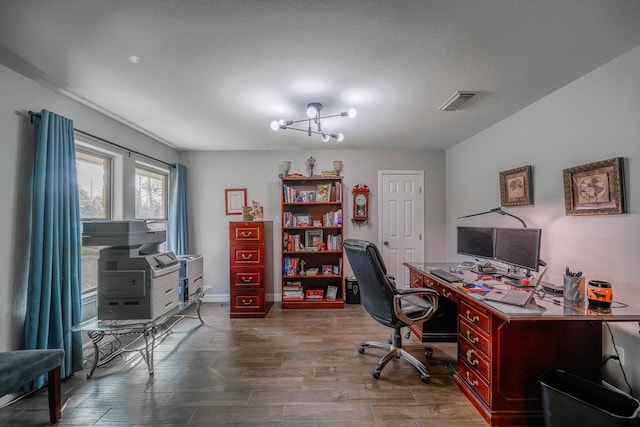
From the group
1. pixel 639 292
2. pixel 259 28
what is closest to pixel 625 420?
pixel 639 292

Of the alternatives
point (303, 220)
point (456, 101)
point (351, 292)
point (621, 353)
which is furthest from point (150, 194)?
point (621, 353)

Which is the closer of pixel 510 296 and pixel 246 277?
pixel 510 296

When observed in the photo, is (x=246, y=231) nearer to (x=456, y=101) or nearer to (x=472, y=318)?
(x=472, y=318)

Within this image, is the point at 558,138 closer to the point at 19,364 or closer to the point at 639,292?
the point at 639,292

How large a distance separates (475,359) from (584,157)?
176 centimetres

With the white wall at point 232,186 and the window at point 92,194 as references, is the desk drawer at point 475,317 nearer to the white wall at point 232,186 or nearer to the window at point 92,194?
the white wall at point 232,186

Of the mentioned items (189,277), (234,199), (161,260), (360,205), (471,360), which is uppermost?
(234,199)

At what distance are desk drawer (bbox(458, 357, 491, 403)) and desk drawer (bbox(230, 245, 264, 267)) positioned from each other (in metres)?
2.50

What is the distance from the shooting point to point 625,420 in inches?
47.2

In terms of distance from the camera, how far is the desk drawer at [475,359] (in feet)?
5.50

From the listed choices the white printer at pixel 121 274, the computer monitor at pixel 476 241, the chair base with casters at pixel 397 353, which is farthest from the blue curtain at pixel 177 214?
the computer monitor at pixel 476 241

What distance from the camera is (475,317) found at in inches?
70.9

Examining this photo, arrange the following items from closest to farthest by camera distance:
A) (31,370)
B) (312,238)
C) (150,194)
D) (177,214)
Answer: (31,370)
(150,194)
(177,214)
(312,238)

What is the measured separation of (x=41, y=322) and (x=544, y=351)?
355 cm
